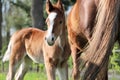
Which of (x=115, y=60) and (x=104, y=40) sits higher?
(x=104, y=40)

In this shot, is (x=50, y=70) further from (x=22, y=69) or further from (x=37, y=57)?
(x=22, y=69)

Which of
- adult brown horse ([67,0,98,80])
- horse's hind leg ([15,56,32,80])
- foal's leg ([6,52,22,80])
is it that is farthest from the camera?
horse's hind leg ([15,56,32,80])

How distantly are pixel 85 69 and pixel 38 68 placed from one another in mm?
11953

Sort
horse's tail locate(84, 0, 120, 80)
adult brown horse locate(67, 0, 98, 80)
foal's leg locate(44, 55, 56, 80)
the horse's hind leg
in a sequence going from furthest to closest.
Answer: the horse's hind leg, foal's leg locate(44, 55, 56, 80), adult brown horse locate(67, 0, 98, 80), horse's tail locate(84, 0, 120, 80)

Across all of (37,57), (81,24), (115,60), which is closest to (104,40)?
(81,24)

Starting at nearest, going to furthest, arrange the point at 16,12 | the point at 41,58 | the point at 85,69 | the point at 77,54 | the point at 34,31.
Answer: the point at 85,69, the point at 77,54, the point at 41,58, the point at 34,31, the point at 16,12

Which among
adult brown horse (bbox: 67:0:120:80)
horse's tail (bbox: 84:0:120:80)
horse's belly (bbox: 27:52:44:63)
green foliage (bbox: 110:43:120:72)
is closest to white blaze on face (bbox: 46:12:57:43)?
horse's belly (bbox: 27:52:44:63)

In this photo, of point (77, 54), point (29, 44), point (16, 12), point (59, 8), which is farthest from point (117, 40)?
point (16, 12)

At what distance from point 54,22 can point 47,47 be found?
3.50ft

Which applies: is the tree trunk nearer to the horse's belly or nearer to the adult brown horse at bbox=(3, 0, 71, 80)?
the adult brown horse at bbox=(3, 0, 71, 80)

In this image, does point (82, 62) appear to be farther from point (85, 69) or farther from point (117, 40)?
point (117, 40)

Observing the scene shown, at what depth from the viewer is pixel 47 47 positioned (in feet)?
29.3

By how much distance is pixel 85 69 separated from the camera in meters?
4.66

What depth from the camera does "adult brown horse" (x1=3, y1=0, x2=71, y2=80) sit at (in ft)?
26.5
